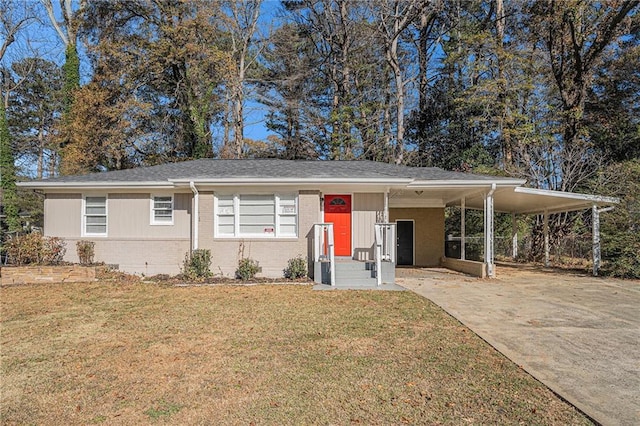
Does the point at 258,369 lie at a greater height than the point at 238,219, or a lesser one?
lesser

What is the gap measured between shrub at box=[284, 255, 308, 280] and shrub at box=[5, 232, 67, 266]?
712 cm

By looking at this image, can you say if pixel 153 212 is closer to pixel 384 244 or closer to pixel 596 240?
pixel 384 244

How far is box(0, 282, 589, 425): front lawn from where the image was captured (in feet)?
10.6

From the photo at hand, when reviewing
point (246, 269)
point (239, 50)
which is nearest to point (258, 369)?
point (246, 269)

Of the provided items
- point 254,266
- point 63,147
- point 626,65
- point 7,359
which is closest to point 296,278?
point 254,266

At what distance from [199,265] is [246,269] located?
1.37 meters

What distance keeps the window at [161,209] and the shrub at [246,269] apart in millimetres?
2940

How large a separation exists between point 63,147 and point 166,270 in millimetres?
12865

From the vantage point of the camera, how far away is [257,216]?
1091 cm

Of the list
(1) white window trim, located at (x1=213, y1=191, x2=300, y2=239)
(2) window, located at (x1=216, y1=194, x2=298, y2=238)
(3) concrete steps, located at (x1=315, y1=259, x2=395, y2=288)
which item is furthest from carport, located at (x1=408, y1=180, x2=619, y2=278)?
(2) window, located at (x1=216, y1=194, x2=298, y2=238)

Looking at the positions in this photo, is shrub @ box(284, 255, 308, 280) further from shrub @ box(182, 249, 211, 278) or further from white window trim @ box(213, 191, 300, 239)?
shrub @ box(182, 249, 211, 278)

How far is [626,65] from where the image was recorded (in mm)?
19625

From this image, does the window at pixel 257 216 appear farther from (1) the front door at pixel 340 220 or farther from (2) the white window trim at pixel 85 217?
(2) the white window trim at pixel 85 217

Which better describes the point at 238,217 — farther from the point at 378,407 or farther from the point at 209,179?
the point at 378,407
